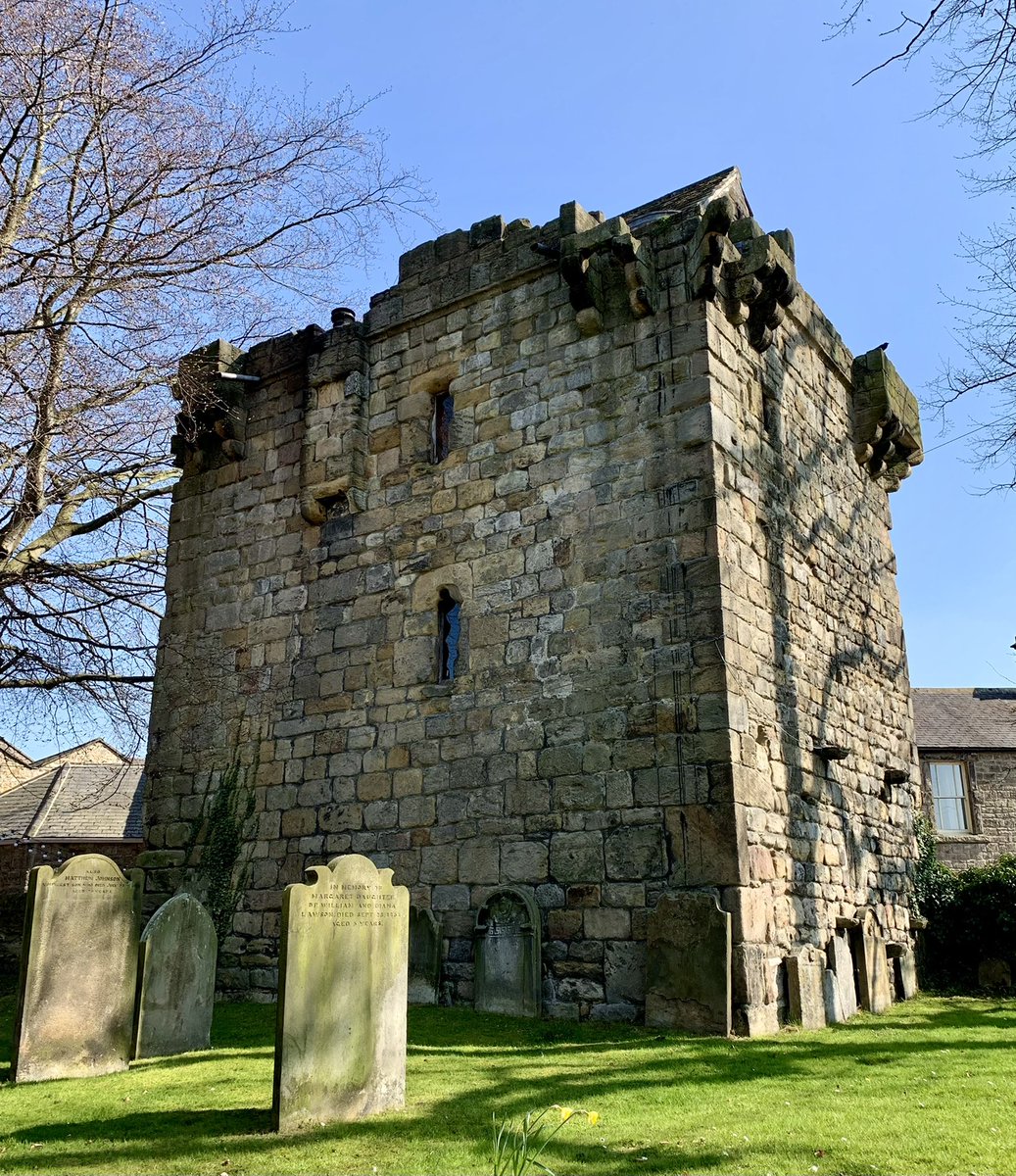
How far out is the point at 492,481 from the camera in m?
9.92

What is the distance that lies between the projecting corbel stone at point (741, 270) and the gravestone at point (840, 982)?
5.41 meters

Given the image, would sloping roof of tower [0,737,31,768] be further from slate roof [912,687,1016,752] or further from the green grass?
slate roof [912,687,1016,752]

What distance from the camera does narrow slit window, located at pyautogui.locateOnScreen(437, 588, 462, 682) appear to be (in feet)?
32.4

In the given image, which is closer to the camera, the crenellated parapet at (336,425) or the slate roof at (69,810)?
the crenellated parapet at (336,425)

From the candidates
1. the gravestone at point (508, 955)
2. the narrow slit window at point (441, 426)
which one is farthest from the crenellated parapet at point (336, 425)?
the gravestone at point (508, 955)

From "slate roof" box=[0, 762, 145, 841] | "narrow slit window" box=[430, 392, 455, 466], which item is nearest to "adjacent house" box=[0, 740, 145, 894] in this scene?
"slate roof" box=[0, 762, 145, 841]

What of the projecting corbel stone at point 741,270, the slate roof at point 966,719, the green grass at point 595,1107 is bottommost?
the green grass at point 595,1107

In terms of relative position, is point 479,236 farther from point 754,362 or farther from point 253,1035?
point 253,1035

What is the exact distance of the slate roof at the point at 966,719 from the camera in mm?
22578

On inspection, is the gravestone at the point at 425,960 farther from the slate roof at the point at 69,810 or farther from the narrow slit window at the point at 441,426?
the slate roof at the point at 69,810

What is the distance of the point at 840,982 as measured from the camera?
8.84 metres

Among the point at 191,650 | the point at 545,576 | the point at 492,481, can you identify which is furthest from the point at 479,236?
the point at 191,650

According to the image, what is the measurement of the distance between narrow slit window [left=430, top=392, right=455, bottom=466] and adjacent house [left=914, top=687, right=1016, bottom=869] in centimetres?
1501

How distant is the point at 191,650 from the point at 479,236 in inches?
216
